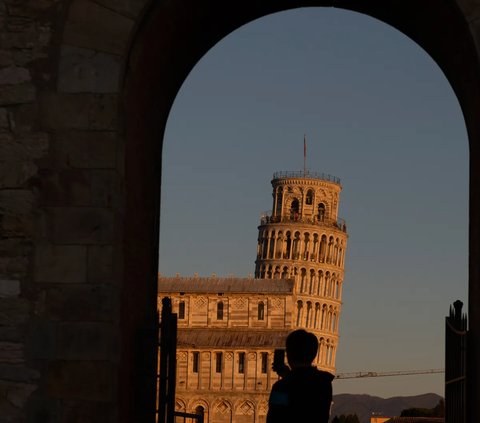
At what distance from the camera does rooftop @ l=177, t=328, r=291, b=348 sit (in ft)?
325

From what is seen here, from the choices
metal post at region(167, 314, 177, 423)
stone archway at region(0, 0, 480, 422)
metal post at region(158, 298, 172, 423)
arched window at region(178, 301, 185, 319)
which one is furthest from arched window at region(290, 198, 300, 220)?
stone archway at region(0, 0, 480, 422)

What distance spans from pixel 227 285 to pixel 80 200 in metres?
96.0

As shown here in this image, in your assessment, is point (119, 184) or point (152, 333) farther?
point (152, 333)

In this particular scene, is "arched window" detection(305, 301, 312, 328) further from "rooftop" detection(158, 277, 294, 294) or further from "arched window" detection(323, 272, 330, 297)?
"rooftop" detection(158, 277, 294, 294)

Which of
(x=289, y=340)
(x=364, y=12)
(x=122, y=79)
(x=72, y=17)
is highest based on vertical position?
(x=364, y=12)

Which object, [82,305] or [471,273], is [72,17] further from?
[471,273]

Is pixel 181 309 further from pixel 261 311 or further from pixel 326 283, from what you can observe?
pixel 326 283

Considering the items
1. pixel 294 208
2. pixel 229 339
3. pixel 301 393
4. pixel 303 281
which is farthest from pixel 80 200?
pixel 294 208

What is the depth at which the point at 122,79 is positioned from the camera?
31.9ft

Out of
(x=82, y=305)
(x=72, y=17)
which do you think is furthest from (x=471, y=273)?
(x=72, y=17)

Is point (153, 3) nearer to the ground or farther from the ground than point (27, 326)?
farther from the ground

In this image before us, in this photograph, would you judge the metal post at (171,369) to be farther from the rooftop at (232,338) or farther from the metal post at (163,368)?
the rooftop at (232,338)

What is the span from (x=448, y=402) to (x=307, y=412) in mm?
5874

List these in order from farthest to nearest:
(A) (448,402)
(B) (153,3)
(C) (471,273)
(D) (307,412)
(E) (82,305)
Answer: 1. (A) (448,402)
2. (C) (471,273)
3. (B) (153,3)
4. (E) (82,305)
5. (D) (307,412)
